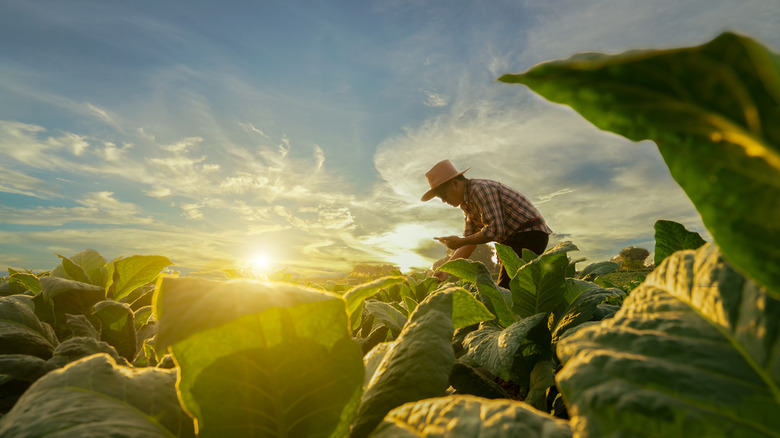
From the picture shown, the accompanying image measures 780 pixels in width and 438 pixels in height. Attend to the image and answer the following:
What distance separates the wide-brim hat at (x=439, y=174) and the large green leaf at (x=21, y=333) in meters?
7.46

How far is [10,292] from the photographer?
10.2 feet

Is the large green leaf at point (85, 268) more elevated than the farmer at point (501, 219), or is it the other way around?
the farmer at point (501, 219)

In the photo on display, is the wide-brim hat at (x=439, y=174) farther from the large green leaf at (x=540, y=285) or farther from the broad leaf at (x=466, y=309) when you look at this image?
the broad leaf at (x=466, y=309)

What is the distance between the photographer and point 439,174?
29.4ft

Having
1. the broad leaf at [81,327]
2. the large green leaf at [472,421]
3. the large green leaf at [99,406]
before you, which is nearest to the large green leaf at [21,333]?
the broad leaf at [81,327]

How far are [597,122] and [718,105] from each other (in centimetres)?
13

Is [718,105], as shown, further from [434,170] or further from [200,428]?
[434,170]

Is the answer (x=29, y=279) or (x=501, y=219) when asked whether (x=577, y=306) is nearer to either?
(x=29, y=279)

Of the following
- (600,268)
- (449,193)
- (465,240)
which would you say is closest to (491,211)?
(465,240)

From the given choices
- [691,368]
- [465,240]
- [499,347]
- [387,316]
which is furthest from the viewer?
[465,240]

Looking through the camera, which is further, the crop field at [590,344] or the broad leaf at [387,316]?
the broad leaf at [387,316]

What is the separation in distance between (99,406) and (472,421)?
70cm

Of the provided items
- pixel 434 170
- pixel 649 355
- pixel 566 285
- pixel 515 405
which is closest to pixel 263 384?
pixel 515 405

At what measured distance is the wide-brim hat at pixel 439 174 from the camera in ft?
28.9
